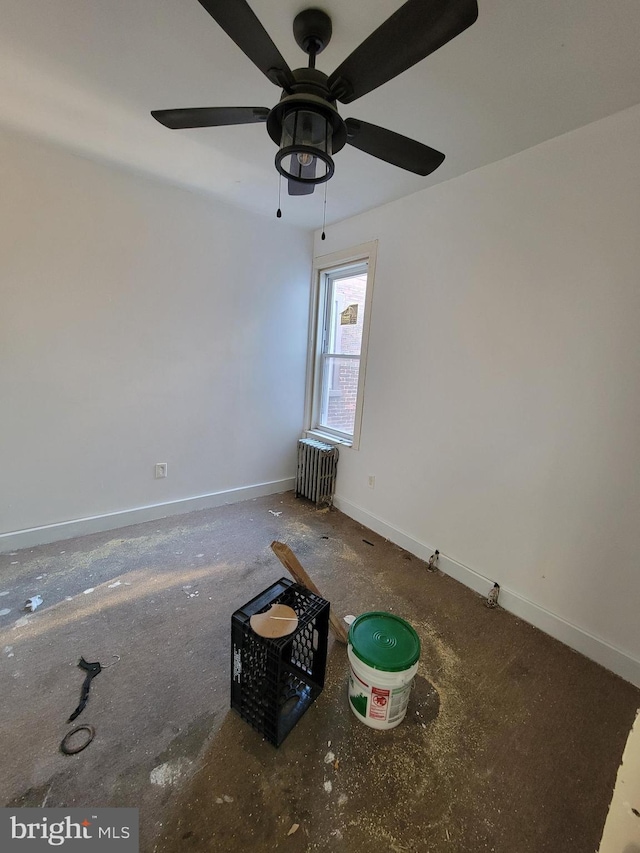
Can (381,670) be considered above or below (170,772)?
above

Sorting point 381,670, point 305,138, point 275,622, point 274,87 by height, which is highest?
point 274,87

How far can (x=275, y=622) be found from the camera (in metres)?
1.27

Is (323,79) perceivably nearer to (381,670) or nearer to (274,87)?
(274,87)

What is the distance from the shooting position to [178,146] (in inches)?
81.4

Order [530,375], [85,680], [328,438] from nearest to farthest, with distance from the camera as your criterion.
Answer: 1. [85,680]
2. [530,375]
3. [328,438]

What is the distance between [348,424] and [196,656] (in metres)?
2.21

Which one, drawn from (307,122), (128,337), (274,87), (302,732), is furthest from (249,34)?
(302,732)

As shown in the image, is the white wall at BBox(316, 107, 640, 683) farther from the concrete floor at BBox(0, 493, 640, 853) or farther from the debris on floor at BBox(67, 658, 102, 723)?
the debris on floor at BBox(67, 658, 102, 723)

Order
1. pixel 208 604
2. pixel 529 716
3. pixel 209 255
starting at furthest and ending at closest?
pixel 209 255 → pixel 208 604 → pixel 529 716

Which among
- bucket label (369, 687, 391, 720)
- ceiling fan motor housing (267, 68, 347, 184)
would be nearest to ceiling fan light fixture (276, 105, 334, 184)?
ceiling fan motor housing (267, 68, 347, 184)

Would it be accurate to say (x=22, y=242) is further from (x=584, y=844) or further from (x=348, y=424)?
(x=584, y=844)

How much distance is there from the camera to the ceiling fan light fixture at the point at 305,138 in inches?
44.0

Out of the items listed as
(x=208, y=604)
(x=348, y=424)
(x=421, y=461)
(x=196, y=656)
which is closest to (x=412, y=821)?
(x=196, y=656)

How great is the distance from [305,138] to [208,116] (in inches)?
16.3
